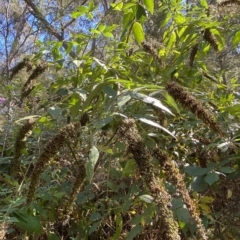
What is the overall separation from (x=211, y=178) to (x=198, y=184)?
7 cm

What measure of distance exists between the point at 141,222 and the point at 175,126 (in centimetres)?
46

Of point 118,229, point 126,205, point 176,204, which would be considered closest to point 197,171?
point 176,204

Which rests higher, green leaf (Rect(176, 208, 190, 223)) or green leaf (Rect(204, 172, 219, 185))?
→ green leaf (Rect(204, 172, 219, 185))

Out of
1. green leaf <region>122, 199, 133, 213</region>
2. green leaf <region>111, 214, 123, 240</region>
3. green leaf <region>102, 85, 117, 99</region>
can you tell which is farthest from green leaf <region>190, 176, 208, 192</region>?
green leaf <region>102, 85, 117, 99</region>

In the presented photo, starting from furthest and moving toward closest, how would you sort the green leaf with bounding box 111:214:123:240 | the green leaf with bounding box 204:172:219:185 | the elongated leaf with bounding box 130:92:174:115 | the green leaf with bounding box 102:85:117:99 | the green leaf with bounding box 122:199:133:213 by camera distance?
the green leaf with bounding box 111:214:123:240
the green leaf with bounding box 122:199:133:213
the green leaf with bounding box 204:172:219:185
the green leaf with bounding box 102:85:117:99
the elongated leaf with bounding box 130:92:174:115

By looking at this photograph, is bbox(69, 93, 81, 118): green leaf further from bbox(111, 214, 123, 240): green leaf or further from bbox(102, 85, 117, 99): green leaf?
bbox(111, 214, 123, 240): green leaf

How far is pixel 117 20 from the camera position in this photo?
7.15 m

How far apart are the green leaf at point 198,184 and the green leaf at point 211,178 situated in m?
0.04

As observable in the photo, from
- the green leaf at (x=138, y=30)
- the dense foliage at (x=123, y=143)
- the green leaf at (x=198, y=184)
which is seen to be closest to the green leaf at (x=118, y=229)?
the dense foliage at (x=123, y=143)

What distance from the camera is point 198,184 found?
4.60 ft

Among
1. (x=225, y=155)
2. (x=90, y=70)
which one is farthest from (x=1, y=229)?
(x=225, y=155)

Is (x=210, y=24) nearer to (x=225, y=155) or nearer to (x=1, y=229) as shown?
(x=225, y=155)

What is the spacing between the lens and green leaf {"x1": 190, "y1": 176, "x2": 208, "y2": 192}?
1.39m

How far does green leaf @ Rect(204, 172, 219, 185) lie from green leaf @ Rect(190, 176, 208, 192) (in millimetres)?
45
